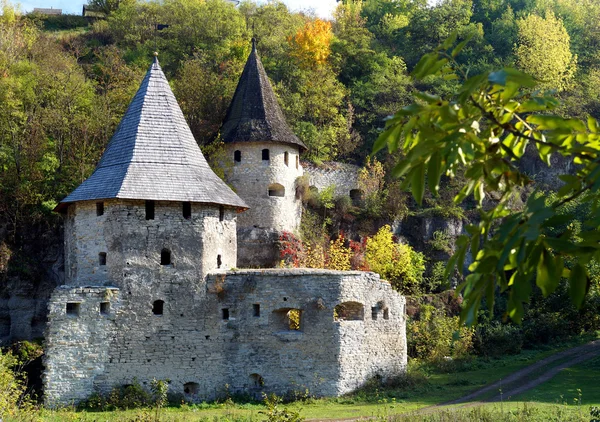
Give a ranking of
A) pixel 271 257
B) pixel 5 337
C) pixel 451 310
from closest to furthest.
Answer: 1. pixel 5 337
2. pixel 271 257
3. pixel 451 310

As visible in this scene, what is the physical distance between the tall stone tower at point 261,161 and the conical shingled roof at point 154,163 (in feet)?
20.7

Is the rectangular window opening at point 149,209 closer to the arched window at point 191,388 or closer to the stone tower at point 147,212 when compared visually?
the stone tower at point 147,212

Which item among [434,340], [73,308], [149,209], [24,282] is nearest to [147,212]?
[149,209]

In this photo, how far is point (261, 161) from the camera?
32.0 metres

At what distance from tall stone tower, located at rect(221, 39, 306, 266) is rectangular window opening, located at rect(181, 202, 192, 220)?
7.10 m

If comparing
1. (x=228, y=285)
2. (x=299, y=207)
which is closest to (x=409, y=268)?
(x=299, y=207)

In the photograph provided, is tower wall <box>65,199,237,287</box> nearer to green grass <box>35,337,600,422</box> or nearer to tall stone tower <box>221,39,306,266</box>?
green grass <box>35,337,600,422</box>

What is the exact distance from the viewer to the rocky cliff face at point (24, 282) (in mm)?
28266

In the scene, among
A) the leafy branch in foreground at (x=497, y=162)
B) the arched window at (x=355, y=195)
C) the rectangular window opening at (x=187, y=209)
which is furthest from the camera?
the arched window at (x=355, y=195)

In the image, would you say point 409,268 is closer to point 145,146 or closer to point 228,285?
point 228,285

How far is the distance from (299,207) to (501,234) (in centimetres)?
2992

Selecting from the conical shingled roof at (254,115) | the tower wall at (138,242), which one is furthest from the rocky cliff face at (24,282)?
the conical shingled roof at (254,115)

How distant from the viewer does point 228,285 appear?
23.6 metres

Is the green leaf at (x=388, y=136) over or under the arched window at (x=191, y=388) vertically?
over
